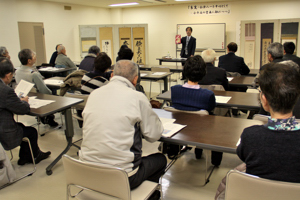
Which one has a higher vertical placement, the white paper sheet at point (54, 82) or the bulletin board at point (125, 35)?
the bulletin board at point (125, 35)

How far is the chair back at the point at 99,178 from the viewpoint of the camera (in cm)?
146

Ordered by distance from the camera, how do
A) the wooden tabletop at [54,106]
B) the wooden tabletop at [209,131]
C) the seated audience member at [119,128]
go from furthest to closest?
the wooden tabletop at [54,106], the wooden tabletop at [209,131], the seated audience member at [119,128]

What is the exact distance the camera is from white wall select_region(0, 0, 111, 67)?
278 inches

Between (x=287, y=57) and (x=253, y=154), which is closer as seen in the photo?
(x=253, y=154)

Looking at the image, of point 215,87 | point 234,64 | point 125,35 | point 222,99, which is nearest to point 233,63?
point 234,64

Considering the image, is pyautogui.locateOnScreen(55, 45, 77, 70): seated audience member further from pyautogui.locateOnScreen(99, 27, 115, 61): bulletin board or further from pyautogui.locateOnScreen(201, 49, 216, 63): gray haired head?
pyautogui.locateOnScreen(99, 27, 115, 61): bulletin board

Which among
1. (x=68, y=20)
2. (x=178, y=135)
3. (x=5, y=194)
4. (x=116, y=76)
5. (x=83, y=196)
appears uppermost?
(x=68, y=20)

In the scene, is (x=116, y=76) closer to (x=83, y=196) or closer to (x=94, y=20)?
(x=83, y=196)

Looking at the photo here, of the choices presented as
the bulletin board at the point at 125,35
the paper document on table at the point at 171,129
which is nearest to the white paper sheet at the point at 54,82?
the paper document on table at the point at 171,129

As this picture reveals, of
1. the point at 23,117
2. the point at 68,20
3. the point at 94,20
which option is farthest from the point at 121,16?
the point at 23,117

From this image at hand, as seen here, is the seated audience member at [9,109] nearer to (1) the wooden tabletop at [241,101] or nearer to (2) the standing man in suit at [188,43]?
(1) the wooden tabletop at [241,101]

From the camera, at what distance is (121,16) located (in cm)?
1127

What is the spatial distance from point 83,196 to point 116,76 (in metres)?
0.79

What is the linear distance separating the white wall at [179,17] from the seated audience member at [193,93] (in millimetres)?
7419
